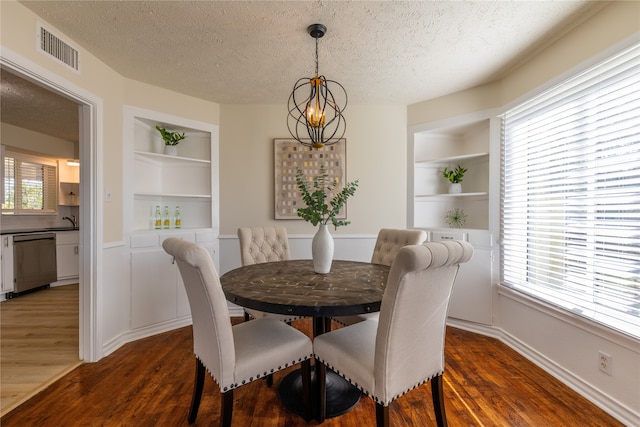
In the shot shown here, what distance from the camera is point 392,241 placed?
8.09ft

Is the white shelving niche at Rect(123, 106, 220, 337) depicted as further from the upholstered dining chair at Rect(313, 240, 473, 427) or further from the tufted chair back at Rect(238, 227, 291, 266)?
the upholstered dining chair at Rect(313, 240, 473, 427)

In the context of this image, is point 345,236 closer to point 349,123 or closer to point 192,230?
point 349,123

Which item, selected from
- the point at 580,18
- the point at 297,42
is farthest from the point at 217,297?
the point at 580,18

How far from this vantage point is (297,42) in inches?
84.0

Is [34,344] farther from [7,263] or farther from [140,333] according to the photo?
[7,263]

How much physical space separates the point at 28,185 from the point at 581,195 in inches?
272

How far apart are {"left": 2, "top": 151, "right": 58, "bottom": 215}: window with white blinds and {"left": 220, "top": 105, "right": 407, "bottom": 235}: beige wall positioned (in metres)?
3.61

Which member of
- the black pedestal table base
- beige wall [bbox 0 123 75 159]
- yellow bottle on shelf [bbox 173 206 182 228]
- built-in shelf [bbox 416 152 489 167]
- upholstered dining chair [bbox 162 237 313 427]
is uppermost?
beige wall [bbox 0 123 75 159]

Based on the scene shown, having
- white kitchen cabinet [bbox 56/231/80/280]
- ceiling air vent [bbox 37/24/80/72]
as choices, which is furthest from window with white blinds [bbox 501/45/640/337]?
white kitchen cabinet [bbox 56/231/80/280]

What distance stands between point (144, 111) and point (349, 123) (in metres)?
2.11

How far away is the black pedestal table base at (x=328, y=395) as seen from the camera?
1677 mm

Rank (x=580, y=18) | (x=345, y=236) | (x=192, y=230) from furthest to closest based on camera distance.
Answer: (x=345, y=236) < (x=192, y=230) < (x=580, y=18)

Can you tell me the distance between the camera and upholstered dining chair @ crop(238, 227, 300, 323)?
252 cm

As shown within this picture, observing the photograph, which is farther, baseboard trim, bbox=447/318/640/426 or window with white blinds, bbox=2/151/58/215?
window with white blinds, bbox=2/151/58/215
